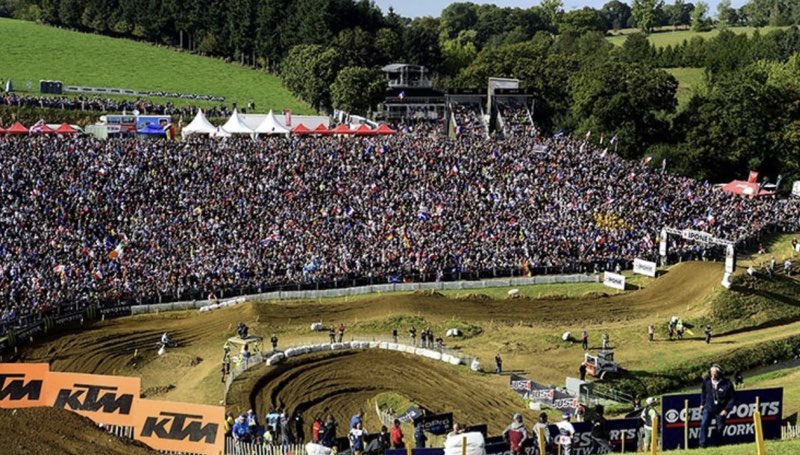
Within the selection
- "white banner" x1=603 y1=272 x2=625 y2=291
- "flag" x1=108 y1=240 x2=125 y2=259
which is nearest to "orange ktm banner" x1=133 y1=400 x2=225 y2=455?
"flag" x1=108 y1=240 x2=125 y2=259

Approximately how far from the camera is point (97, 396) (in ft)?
107

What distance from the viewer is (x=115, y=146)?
7462 centimetres

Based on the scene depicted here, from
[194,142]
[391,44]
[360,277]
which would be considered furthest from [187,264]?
[391,44]

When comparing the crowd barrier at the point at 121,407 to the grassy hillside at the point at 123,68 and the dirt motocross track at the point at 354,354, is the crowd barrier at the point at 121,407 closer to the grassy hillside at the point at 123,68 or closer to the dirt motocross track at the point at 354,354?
the dirt motocross track at the point at 354,354

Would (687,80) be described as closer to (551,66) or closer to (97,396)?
(551,66)

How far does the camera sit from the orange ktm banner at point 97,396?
31547mm

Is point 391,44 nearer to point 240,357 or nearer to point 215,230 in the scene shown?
point 215,230

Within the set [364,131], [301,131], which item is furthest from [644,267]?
[301,131]

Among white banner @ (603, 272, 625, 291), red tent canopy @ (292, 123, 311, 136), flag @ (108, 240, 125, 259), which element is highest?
red tent canopy @ (292, 123, 311, 136)

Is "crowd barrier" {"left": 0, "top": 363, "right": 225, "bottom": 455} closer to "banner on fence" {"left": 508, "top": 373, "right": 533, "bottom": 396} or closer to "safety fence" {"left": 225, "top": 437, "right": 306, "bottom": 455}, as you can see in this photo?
"safety fence" {"left": 225, "top": 437, "right": 306, "bottom": 455}

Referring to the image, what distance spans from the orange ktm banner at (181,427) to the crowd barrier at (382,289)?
26.4 m

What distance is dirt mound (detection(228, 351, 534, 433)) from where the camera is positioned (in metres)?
41.4

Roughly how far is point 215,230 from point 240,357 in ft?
67.4

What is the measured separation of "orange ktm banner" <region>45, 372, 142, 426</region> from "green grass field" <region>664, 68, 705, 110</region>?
94.5m
